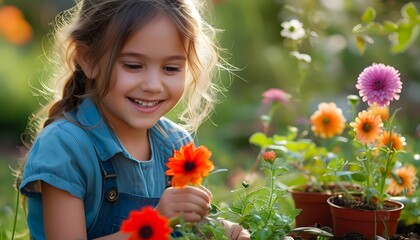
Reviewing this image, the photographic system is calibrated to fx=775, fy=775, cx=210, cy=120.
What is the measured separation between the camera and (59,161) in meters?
2.01

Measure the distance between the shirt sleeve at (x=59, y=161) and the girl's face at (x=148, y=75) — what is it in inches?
5.9

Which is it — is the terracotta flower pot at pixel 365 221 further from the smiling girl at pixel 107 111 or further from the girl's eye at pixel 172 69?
the girl's eye at pixel 172 69

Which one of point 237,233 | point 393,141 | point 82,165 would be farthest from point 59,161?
point 393,141

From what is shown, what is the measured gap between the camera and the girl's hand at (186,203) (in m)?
1.79

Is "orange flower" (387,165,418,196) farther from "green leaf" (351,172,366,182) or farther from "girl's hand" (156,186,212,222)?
"girl's hand" (156,186,212,222)

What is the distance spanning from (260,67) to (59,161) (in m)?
3.68

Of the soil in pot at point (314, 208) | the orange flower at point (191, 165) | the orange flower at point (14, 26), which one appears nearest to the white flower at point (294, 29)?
the soil in pot at point (314, 208)

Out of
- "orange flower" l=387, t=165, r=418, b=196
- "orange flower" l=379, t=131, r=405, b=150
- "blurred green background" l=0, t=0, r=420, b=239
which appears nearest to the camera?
"orange flower" l=379, t=131, r=405, b=150

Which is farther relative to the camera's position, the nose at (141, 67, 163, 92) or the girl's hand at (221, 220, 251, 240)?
the nose at (141, 67, 163, 92)

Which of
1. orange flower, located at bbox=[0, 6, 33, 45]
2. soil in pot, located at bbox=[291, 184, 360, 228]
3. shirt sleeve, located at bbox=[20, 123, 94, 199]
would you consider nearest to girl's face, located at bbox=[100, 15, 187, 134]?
shirt sleeve, located at bbox=[20, 123, 94, 199]

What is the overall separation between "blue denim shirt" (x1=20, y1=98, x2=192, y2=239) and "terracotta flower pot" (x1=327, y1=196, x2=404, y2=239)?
1.83 ft

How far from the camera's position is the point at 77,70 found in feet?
7.64

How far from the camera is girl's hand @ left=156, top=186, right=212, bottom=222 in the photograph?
1787 millimetres

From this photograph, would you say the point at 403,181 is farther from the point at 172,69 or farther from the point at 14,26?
the point at 14,26
